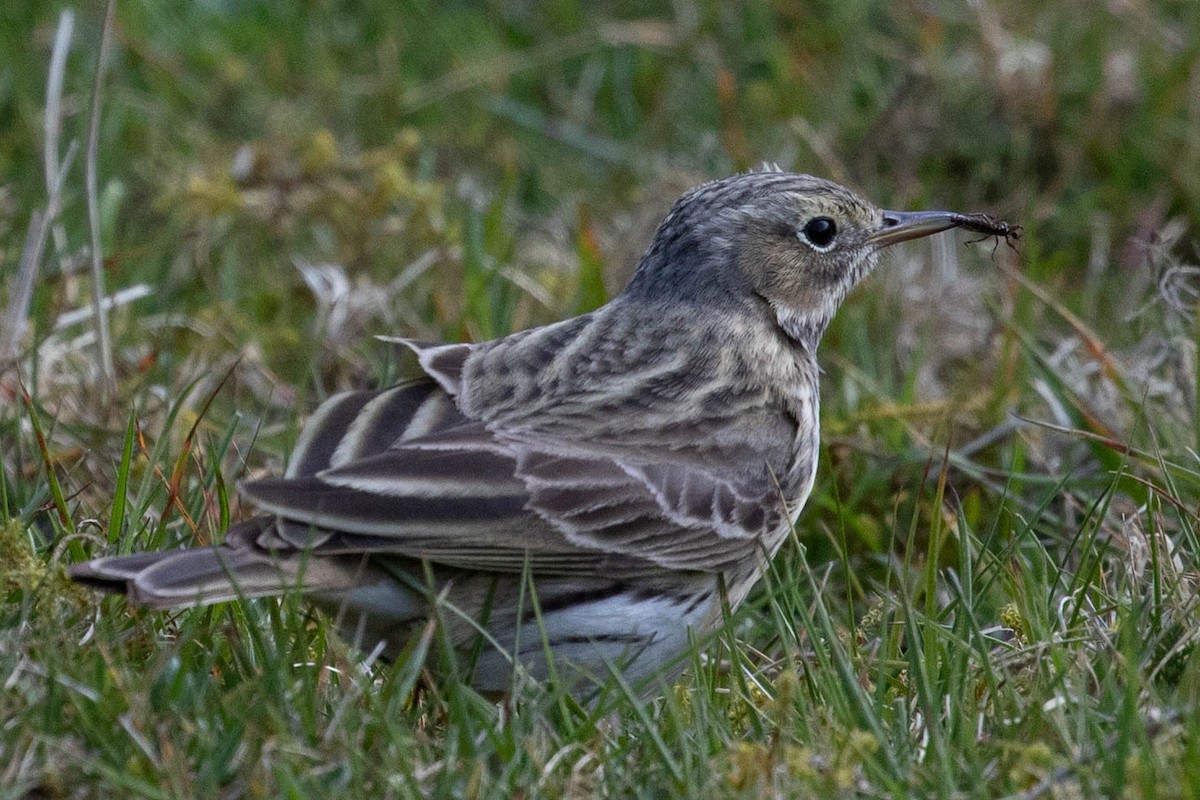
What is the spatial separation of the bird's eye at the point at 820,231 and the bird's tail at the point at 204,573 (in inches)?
70.9

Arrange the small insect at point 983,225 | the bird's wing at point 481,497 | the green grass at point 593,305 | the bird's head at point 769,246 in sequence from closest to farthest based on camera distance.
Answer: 1. the green grass at point 593,305
2. the bird's wing at point 481,497
3. the bird's head at point 769,246
4. the small insect at point 983,225

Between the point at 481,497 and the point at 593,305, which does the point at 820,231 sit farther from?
the point at 593,305

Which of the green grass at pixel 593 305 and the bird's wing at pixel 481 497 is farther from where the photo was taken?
the bird's wing at pixel 481 497

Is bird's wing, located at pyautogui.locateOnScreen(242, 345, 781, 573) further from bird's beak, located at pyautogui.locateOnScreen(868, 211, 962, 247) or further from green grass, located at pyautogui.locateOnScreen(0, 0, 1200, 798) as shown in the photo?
bird's beak, located at pyautogui.locateOnScreen(868, 211, 962, 247)

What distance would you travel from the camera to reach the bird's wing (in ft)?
12.3

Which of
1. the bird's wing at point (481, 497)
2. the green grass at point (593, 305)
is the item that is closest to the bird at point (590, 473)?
the bird's wing at point (481, 497)

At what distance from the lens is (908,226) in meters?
5.01

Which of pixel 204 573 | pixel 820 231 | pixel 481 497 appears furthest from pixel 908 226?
pixel 204 573

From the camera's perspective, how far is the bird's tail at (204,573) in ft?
11.3

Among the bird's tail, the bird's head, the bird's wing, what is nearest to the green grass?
the bird's tail

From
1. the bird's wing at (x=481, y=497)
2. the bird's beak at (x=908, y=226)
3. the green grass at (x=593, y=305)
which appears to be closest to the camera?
the green grass at (x=593, y=305)

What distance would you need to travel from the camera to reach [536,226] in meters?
7.86

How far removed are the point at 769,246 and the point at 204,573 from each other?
1.93 meters

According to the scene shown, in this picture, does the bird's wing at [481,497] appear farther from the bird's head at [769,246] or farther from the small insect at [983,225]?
the small insect at [983,225]
